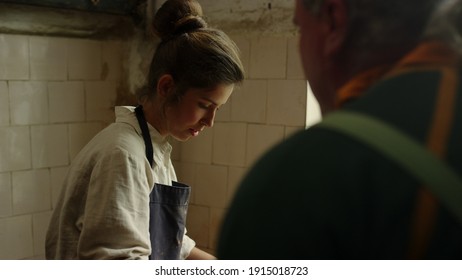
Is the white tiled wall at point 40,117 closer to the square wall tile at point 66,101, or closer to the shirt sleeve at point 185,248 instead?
the square wall tile at point 66,101

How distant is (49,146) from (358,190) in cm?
91

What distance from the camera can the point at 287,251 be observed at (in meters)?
0.28

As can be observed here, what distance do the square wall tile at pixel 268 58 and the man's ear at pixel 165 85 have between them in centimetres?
40

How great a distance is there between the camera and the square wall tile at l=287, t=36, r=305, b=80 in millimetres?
995

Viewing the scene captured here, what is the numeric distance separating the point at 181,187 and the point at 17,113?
470 millimetres

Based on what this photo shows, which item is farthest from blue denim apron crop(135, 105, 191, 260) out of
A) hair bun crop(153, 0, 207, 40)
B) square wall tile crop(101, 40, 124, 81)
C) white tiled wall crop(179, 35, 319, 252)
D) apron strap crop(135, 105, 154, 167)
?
square wall tile crop(101, 40, 124, 81)

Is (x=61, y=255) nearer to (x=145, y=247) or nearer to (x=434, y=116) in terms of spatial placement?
(x=145, y=247)

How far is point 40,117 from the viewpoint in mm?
1027

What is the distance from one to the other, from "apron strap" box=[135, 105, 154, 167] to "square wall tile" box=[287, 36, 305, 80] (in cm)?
41

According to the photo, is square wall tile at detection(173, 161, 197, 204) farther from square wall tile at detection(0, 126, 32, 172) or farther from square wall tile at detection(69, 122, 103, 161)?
square wall tile at detection(0, 126, 32, 172)

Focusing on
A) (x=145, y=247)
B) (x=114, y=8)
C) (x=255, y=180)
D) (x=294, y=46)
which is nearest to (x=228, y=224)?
(x=255, y=180)

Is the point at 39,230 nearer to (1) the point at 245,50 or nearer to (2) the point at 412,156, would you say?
(1) the point at 245,50

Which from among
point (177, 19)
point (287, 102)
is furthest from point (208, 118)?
point (287, 102)

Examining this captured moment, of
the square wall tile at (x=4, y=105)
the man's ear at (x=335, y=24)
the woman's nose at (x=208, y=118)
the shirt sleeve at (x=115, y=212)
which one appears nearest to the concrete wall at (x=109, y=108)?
the square wall tile at (x=4, y=105)
